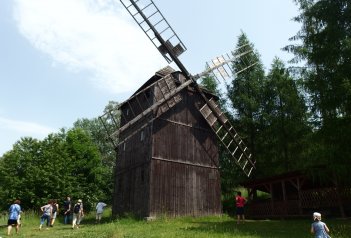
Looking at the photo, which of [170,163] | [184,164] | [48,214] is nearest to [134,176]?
[170,163]

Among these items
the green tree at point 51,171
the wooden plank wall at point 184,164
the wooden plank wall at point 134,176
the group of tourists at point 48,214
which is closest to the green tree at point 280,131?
the wooden plank wall at point 184,164

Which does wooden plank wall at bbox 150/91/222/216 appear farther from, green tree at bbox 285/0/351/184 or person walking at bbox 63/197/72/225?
green tree at bbox 285/0/351/184

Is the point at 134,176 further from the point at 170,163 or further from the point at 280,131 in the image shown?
the point at 280,131

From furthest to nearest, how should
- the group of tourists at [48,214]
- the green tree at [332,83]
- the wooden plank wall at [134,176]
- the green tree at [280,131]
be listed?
the green tree at [280,131], the wooden plank wall at [134,176], the group of tourists at [48,214], the green tree at [332,83]

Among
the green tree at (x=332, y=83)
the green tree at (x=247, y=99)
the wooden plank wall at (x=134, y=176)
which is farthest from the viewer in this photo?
the green tree at (x=247, y=99)

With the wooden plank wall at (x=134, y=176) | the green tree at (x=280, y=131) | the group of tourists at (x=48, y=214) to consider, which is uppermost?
the green tree at (x=280, y=131)

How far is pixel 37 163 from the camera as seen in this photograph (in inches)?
1602

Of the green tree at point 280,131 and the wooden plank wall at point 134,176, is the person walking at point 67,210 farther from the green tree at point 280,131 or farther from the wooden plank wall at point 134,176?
the green tree at point 280,131

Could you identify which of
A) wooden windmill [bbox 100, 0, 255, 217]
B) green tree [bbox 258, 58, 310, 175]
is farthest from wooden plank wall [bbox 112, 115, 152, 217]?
green tree [bbox 258, 58, 310, 175]

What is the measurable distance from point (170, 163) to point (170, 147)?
1.06 metres

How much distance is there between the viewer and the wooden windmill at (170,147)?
23172mm

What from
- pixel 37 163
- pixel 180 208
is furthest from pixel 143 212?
pixel 37 163

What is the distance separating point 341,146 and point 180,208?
10.7 meters

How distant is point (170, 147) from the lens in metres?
24.3
